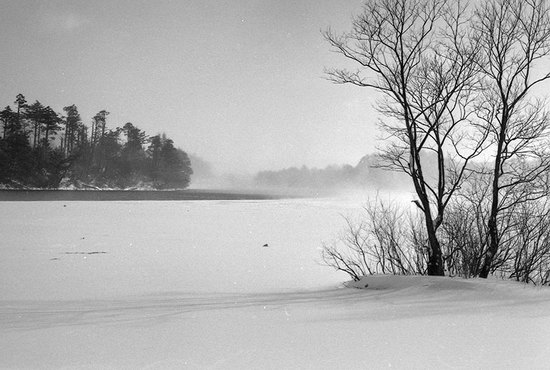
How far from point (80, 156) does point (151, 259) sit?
81.5 m

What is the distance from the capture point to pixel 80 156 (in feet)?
270

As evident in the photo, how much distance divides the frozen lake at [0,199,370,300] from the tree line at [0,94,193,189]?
5604 cm

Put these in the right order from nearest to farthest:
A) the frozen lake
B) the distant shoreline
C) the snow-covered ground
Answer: the snow-covered ground < the frozen lake < the distant shoreline

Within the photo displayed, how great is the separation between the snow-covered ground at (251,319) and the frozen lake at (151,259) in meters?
0.08

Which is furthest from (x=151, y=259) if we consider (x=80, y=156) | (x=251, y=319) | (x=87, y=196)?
(x=80, y=156)

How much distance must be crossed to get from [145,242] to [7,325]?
10.5m

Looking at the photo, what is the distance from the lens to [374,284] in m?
8.36

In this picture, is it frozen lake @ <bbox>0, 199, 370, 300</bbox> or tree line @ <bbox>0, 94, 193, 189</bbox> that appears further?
tree line @ <bbox>0, 94, 193, 189</bbox>

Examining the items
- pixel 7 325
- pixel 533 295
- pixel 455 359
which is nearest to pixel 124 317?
pixel 7 325

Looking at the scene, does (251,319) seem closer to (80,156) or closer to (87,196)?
(87,196)

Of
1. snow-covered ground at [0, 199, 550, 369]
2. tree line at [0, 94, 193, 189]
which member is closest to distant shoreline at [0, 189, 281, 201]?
tree line at [0, 94, 193, 189]

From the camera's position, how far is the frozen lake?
8758 mm

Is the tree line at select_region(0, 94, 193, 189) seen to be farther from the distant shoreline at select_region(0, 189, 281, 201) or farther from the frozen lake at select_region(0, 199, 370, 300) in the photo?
the frozen lake at select_region(0, 199, 370, 300)

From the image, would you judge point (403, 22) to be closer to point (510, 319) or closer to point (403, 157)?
point (403, 157)
